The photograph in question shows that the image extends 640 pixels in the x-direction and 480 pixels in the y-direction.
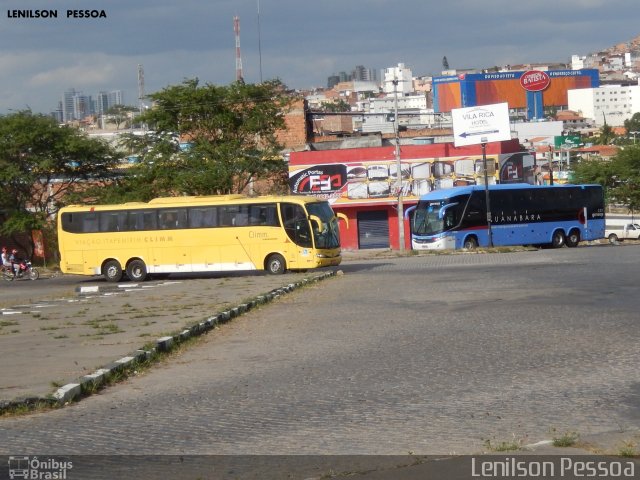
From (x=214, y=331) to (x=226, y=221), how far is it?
2113cm

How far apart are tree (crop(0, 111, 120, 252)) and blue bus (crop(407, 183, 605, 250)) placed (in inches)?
733

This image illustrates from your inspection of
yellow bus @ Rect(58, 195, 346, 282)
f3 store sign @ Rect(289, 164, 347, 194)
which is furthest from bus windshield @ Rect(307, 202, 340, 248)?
f3 store sign @ Rect(289, 164, 347, 194)

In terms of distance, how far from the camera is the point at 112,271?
39.5 meters

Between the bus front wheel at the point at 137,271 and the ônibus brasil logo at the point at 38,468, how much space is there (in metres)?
31.7

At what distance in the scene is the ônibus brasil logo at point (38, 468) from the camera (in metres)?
7.07

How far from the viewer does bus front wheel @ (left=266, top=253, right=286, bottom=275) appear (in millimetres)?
37156

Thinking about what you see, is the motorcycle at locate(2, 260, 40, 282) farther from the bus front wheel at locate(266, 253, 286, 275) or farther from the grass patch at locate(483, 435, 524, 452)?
the grass patch at locate(483, 435, 524, 452)

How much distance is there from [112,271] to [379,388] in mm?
30499

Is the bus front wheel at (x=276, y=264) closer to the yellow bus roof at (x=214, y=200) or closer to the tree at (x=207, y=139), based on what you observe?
the yellow bus roof at (x=214, y=200)

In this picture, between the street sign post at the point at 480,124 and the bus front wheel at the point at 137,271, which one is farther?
the street sign post at the point at 480,124

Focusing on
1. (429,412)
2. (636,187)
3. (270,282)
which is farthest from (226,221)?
(636,187)

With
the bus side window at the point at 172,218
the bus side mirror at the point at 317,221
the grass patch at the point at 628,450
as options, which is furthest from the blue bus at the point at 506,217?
the grass patch at the point at 628,450

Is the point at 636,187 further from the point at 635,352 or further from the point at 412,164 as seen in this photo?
the point at 635,352

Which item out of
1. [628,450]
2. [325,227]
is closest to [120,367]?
[628,450]
